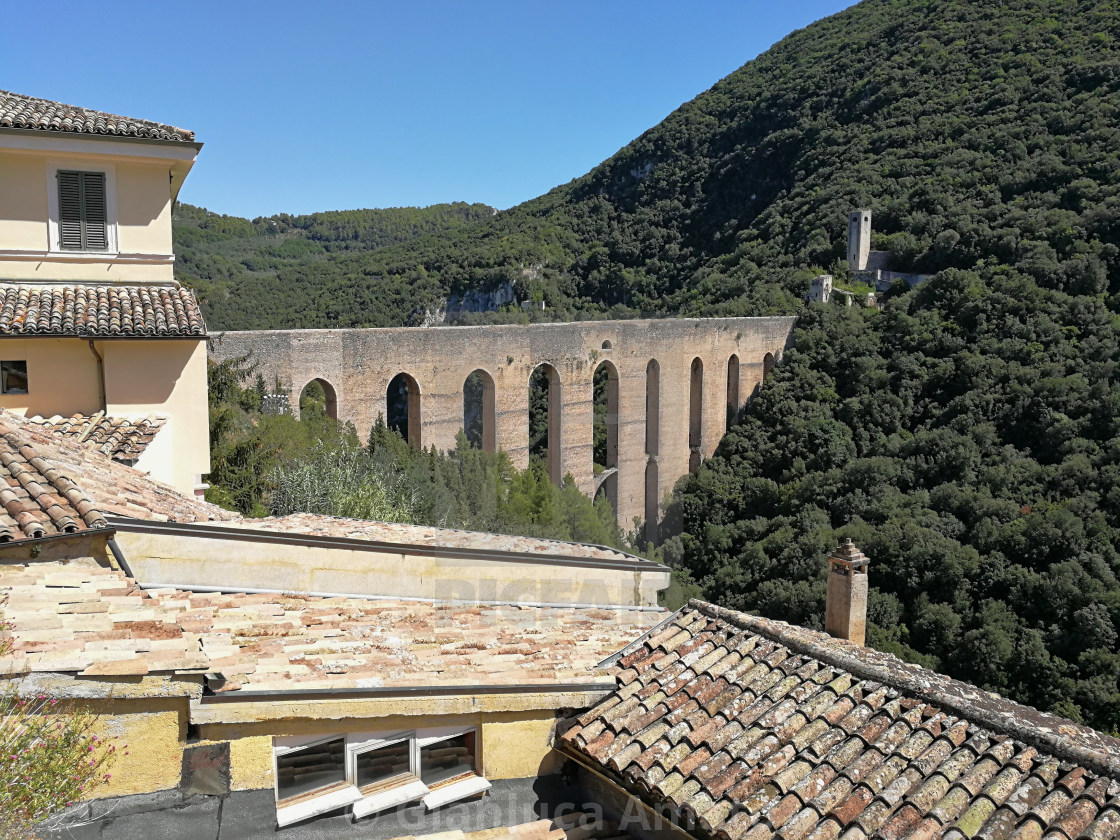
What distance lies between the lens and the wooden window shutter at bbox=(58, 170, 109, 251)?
6375mm

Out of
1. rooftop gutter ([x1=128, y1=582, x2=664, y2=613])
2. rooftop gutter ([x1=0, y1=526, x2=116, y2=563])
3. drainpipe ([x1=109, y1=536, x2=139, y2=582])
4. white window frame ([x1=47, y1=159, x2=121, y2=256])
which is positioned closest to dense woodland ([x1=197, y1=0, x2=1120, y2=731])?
rooftop gutter ([x1=128, y1=582, x2=664, y2=613])

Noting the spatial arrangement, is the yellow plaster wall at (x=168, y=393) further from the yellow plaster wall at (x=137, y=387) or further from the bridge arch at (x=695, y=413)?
the bridge arch at (x=695, y=413)

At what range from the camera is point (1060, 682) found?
40.4 feet

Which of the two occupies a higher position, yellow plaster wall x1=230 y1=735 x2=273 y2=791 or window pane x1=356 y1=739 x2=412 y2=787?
yellow plaster wall x1=230 y1=735 x2=273 y2=791

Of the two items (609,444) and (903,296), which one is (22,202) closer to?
(609,444)

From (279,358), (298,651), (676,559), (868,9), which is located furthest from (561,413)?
(868,9)

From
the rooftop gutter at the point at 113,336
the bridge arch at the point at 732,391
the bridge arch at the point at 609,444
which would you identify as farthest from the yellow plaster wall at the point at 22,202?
the bridge arch at the point at 732,391

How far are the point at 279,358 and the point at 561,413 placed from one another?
23.3ft

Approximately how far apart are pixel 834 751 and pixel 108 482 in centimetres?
341

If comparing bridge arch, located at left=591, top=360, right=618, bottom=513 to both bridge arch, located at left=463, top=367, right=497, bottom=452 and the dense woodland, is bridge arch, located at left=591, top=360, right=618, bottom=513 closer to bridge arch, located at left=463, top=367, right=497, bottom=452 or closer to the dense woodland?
the dense woodland

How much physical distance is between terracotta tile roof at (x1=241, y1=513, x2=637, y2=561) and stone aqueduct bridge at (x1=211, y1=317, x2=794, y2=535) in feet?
25.6

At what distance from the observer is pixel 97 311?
610 centimetres

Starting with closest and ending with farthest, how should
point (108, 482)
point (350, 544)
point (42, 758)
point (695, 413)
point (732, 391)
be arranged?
point (42, 758), point (350, 544), point (108, 482), point (695, 413), point (732, 391)

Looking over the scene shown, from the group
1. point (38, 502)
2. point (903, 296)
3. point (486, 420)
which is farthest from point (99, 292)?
point (903, 296)
